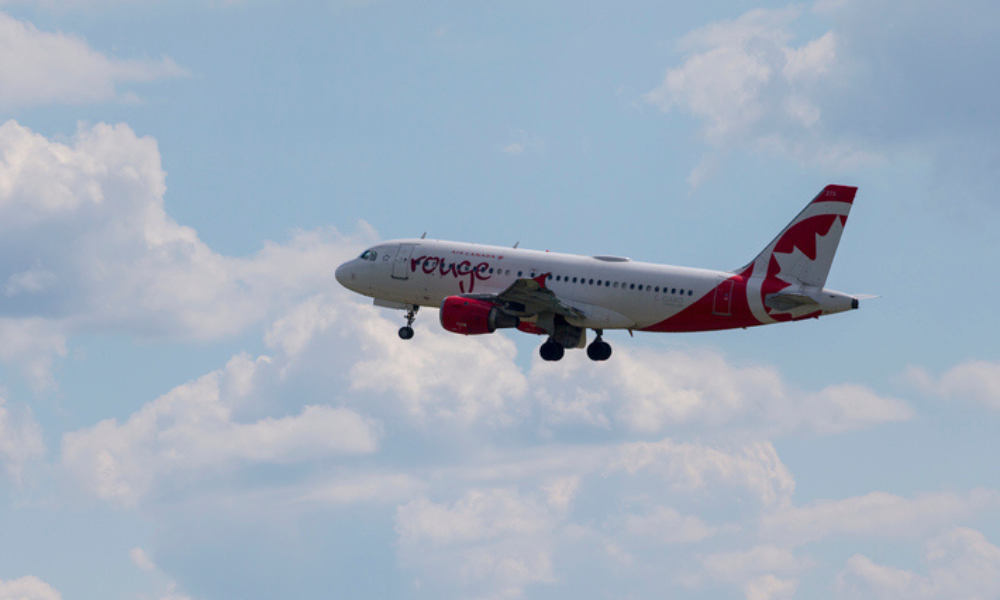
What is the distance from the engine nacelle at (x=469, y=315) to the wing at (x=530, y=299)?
1.90ft

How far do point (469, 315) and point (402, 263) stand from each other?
741 cm

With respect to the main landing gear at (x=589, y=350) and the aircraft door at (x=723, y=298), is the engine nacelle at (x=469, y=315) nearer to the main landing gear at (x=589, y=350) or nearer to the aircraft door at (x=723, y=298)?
the main landing gear at (x=589, y=350)

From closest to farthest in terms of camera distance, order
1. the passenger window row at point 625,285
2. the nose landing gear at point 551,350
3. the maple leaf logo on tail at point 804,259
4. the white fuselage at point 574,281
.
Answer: the maple leaf logo on tail at point 804,259, the white fuselage at point 574,281, the passenger window row at point 625,285, the nose landing gear at point 551,350

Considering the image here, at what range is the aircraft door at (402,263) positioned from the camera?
314ft

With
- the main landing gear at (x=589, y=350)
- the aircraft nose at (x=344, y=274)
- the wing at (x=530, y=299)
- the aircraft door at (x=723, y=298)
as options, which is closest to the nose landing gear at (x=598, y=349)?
the main landing gear at (x=589, y=350)

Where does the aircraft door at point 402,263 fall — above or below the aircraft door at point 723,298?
above

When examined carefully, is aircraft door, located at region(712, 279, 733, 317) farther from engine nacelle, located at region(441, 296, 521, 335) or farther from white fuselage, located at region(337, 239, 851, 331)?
engine nacelle, located at region(441, 296, 521, 335)

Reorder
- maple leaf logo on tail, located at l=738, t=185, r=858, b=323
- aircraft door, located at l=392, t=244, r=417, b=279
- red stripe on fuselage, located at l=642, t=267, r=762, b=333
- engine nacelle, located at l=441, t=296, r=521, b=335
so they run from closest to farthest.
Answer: maple leaf logo on tail, located at l=738, t=185, r=858, b=323 < red stripe on fuselage, located at l=642, t=267, r=762, b=333 < engine nacelle, located at l=441, t=296, r=521, b=335 < aircraft door, located at l=392, t=244, r=417, b=279

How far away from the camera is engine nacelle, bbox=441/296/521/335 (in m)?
90.8

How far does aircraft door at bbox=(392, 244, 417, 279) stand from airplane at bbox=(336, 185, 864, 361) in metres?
0.06

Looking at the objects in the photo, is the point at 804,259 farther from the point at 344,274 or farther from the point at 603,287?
the point at 344,274

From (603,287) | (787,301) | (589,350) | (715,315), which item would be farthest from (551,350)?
(787,301)

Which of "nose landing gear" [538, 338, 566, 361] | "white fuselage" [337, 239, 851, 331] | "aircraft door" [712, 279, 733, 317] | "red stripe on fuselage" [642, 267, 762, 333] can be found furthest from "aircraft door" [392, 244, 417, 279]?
"aircraft door" [712, 279, 733, 317]

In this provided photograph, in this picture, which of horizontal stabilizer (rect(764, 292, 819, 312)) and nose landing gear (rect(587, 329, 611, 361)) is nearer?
horizontal stabilizer (rect(764, 292, 819, 312))
